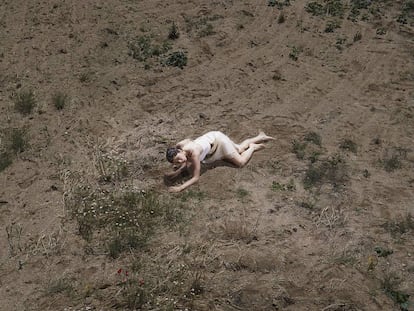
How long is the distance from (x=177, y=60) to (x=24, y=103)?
2754mm

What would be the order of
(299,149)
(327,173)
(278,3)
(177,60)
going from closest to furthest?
1. (327,173)
2. (299,149)
3. (177,60)
4. (278,3)

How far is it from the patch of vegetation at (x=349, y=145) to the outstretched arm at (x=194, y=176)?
2.27m

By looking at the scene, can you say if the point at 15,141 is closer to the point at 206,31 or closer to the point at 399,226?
the point at 206,31

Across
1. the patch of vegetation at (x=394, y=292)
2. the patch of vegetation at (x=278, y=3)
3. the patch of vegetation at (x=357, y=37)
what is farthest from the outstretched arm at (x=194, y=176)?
the patch of vegetation at (x=278, y=3)

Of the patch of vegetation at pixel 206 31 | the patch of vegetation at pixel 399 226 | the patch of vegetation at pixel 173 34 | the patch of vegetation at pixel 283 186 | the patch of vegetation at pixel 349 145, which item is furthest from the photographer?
the patch of vegetation at pixel 206 31

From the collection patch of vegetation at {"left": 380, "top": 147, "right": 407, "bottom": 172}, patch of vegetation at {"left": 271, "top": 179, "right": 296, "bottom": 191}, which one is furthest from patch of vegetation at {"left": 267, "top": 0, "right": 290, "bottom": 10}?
patch of vegetation at {"left": 271, "top": 179, "right": 296, "bottom": 191}

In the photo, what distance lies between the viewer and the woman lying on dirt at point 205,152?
22.4 feet

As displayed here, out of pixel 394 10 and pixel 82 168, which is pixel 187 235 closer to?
pixel 82 168

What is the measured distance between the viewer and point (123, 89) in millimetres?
8828

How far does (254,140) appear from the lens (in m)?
7.80

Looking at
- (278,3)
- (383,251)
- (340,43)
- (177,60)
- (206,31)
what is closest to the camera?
(383,251)

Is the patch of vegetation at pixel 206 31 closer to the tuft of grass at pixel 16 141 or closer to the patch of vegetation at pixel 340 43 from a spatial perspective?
the patch of vegetation at pixel 340 43

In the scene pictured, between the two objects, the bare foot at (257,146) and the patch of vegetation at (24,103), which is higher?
the patch of vegetation at (24,103)

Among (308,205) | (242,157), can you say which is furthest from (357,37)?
(308,205)
